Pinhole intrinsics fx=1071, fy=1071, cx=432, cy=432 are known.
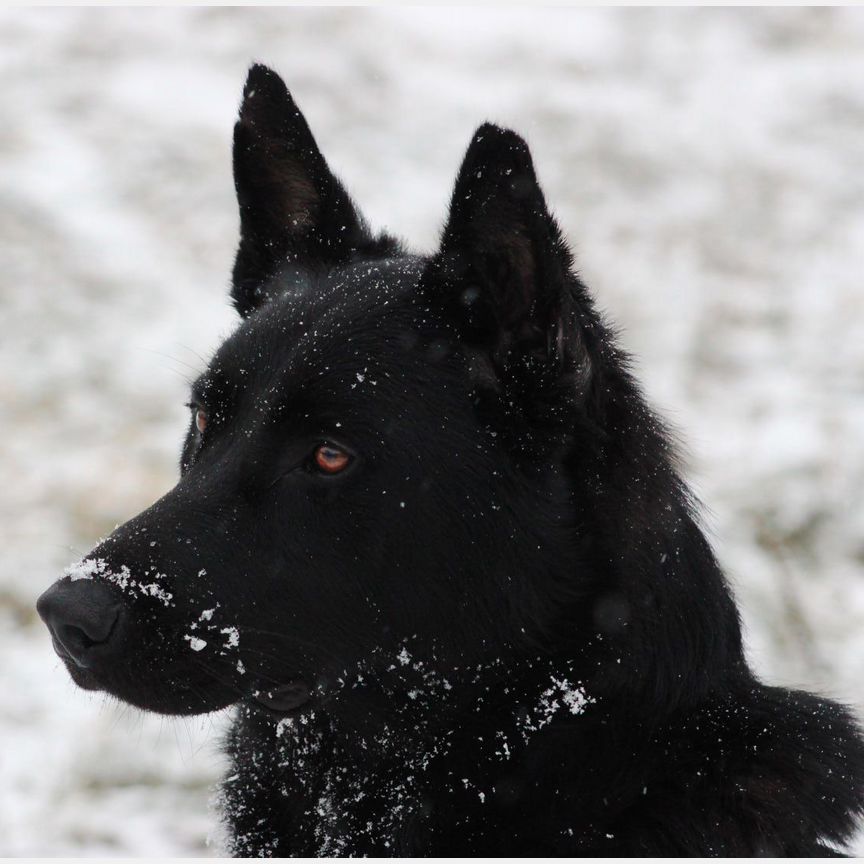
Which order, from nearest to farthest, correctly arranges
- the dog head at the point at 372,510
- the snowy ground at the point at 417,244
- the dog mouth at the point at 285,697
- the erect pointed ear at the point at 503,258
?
the erect pointed ear at the point at 503,258
the dog head at the point at 372,510
the dog mouth at the point at 285,697
the snowy ground at the point at 417,244

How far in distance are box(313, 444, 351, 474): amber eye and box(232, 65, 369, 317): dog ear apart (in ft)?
2.85

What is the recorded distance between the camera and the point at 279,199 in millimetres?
3332

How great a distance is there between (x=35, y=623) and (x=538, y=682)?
3.73 metres

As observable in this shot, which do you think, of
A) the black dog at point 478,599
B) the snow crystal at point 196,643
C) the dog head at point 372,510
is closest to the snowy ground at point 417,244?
the black dog at point 478,599

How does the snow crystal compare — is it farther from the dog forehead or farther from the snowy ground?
the snowy ground

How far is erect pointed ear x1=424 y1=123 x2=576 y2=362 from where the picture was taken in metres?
2.36

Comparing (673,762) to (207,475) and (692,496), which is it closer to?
(692,496)

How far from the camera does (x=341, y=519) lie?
2.64 metres

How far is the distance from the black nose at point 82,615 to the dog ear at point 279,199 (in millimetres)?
1197

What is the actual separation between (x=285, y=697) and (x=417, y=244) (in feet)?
22.0

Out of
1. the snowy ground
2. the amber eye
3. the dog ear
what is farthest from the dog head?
the snowy ground

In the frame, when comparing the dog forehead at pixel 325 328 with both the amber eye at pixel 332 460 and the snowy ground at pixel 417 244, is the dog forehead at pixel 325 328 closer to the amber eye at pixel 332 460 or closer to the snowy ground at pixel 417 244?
the amber eye at pixel 332 460

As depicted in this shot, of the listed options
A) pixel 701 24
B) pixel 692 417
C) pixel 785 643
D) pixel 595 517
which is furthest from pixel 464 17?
pixel 595 517

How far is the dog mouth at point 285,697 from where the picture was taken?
8.85ft
